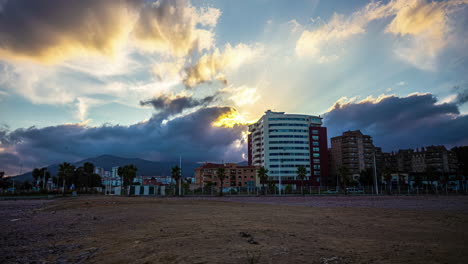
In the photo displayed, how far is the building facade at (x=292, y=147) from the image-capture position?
14575 centimetres

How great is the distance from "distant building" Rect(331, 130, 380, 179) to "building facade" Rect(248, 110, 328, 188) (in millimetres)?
20100

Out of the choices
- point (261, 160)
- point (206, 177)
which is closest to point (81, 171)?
point (206, 177)

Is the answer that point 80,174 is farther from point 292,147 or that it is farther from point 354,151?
point 354,151

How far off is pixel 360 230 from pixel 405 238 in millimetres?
2059

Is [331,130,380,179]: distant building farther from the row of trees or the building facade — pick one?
the row of trees

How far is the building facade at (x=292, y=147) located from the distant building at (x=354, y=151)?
65.9 ft

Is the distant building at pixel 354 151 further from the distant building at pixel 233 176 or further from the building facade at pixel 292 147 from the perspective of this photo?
the distant building at pixel 233 176

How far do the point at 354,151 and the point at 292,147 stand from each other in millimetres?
42661

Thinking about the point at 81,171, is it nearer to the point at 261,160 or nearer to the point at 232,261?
the point at 261,160

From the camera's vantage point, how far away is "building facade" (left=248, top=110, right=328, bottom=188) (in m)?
146

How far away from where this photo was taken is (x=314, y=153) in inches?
5999

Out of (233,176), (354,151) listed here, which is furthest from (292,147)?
(354,151)

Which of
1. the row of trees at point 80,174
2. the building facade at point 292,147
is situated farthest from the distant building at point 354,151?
the row of trees at point 80,174

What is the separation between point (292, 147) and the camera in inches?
5846
